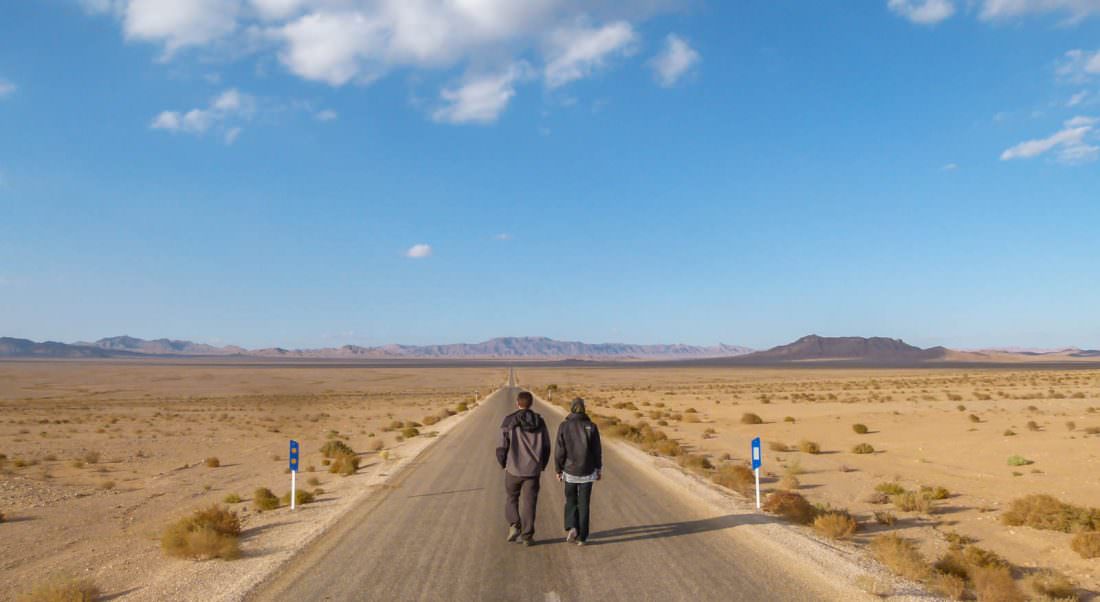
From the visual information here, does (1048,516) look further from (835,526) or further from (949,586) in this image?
(949,586)

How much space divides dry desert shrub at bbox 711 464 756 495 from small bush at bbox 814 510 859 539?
378cm

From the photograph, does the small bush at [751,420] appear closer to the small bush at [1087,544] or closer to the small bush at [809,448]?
the small bush at [809,448]

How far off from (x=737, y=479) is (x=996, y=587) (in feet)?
28.1

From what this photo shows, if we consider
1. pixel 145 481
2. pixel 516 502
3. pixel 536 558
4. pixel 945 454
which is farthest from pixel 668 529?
pixel 145 481

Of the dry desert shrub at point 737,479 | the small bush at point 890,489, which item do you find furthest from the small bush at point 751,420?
the small bush at point 890,489

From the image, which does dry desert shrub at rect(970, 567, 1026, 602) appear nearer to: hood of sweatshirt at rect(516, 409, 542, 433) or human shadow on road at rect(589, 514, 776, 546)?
human shadow on road at rect(589, 514, 776, 546)

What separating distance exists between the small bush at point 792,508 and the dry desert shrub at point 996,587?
3.67 metres

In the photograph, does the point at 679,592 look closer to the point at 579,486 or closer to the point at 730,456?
the point at 579,486

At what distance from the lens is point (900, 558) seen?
821 cm

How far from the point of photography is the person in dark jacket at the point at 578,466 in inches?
349

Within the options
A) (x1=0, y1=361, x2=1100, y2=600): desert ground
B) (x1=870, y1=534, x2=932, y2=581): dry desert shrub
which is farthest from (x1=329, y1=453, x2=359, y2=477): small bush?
(x1=870, y1=534, x2=932, y2=581): dry desert shrub

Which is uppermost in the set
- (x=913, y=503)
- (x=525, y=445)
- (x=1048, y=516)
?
(x=525, y=445)

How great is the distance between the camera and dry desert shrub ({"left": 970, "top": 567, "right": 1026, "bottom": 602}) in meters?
7.04

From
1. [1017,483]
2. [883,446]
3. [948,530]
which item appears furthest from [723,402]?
[948,530]
